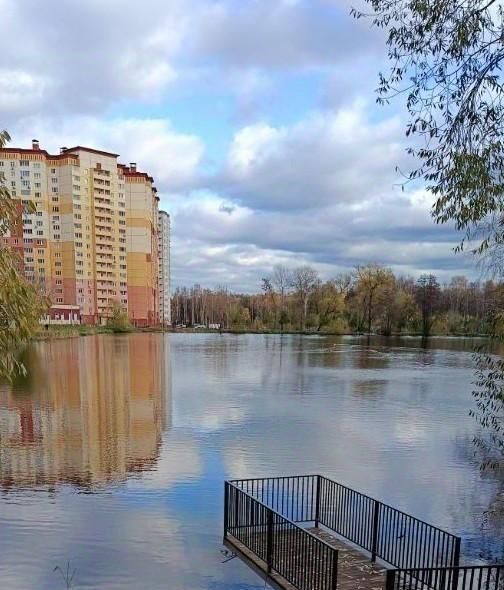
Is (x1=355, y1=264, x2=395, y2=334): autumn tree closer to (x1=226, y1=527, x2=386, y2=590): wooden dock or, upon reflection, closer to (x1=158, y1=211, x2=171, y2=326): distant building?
(x1=158, y1=211, x2=171, y2=326): distant building

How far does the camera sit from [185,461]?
15.1 metres

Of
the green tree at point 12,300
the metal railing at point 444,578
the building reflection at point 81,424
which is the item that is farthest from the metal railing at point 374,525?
the green tree at point 12,300

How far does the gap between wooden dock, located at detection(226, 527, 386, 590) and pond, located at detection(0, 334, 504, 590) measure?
28 cm

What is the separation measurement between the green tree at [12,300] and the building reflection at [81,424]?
9.86 meters

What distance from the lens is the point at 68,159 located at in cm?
9350

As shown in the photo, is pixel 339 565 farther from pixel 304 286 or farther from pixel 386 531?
pixel 304 286

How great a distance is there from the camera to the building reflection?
14188mm

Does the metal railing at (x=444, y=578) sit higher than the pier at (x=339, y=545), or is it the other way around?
the metal railing at (x=444, y=578)

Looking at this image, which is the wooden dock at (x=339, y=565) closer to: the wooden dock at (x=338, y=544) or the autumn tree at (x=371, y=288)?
the wooden dock at (x=338, y=544)

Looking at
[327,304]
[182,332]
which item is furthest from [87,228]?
[327,304]

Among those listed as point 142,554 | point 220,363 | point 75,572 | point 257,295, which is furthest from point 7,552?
point 257,295

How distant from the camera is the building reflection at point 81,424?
14188 millimetres

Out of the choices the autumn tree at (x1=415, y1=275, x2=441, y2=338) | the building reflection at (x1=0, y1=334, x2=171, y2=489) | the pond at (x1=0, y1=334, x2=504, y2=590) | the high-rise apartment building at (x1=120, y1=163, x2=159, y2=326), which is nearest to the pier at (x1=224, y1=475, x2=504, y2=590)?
the pond at (x1=0, y1=334, x2=504, y2=590)

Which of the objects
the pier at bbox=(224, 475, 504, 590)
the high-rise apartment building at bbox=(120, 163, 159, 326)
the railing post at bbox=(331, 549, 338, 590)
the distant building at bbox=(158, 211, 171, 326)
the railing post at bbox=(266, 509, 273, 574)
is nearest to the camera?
the railing post at bbox=(331, 549, 338, 590)
